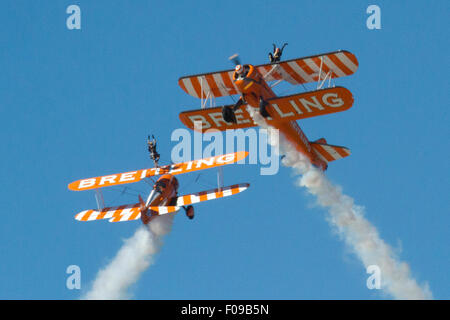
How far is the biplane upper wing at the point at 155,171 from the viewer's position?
3259 centimetres

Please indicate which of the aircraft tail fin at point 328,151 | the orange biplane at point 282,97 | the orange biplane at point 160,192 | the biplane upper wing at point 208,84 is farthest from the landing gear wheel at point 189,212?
the aircraft tail fin at point 328,151

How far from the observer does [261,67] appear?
33.2 meters

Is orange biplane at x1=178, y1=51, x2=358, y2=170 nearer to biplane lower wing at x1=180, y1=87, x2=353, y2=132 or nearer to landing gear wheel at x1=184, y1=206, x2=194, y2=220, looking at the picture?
Result: biplane lower wing at x1=180, y1=87, x2=353, y2=132

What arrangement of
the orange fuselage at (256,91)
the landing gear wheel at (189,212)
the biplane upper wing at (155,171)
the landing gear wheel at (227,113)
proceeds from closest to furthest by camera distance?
the orange fuselage at (256,91), the landing gear wheel at (227,113), the landing gear wheel at (189,212), the biplane upper wing at (155,171)

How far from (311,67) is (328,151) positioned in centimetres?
359

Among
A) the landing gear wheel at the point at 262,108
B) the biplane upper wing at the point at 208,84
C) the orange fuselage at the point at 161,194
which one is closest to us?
the landing gear wheel at the point at 262,108

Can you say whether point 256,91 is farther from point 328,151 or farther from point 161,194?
point 328,151

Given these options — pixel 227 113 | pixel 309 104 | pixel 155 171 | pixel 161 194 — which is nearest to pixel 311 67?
pixel 309 104

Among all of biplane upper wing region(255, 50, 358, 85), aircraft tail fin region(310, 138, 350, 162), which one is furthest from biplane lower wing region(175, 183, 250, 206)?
aircraft tail fin region(310, 138, 350, 162)

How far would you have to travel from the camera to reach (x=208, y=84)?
34125mm

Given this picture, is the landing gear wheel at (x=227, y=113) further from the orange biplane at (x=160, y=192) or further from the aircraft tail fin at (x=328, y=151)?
the aircraft tail fin at (x=328, y=151)
